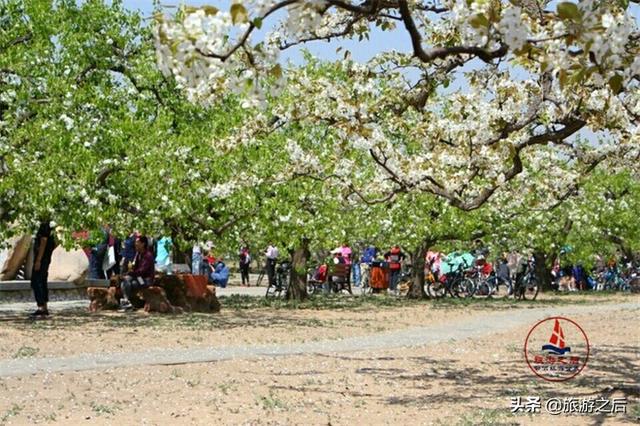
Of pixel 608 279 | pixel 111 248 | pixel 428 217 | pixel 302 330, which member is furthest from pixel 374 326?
pixel 608 279

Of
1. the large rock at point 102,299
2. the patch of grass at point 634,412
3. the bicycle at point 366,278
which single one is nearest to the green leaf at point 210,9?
the patch of grass at point 634,412

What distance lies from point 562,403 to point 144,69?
1392 cm

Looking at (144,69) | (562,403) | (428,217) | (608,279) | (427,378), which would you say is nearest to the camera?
(562,403)

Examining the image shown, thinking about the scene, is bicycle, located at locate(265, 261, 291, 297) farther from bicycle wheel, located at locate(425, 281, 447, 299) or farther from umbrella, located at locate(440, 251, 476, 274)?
umbrella, located at locate(440, 251, 476, 274)

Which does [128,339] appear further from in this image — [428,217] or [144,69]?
[428,217]

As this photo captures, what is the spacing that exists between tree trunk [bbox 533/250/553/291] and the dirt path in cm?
1508

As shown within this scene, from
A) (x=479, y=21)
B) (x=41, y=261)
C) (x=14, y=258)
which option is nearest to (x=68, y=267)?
(x=14, y=258)

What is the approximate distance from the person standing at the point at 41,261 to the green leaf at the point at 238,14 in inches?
497

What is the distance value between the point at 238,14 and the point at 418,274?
919 inches

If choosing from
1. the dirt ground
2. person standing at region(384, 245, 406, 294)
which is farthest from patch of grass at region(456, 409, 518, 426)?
person standing at region(384, 245, 406, 294)

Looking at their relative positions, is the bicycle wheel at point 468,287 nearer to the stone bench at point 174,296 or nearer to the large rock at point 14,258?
the stone bench at point 174,296

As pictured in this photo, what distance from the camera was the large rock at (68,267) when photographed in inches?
982

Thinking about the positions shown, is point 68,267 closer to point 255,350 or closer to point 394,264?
point 394,264

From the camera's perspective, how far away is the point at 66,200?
16625 millimetres
